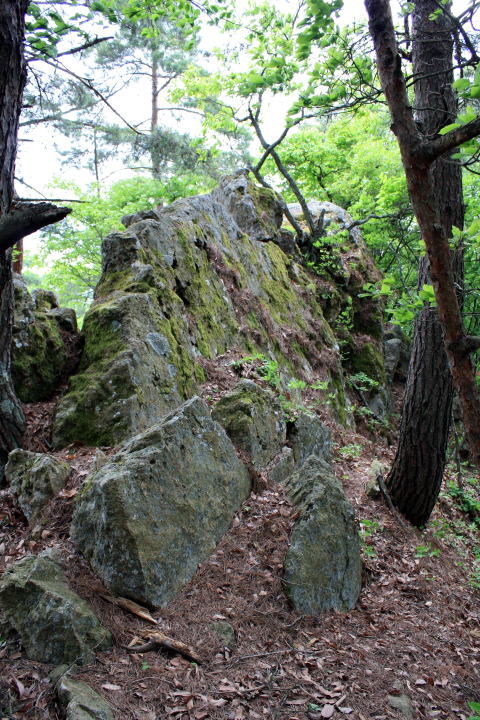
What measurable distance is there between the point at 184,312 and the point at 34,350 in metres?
2.37

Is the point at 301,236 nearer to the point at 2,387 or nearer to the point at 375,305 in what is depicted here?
the point at 375,305

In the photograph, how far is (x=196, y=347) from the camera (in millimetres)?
7262

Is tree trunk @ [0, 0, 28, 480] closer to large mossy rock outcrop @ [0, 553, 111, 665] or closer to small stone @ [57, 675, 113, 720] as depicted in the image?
large mossy rock outcrop @ [0, 553, 111, 665]

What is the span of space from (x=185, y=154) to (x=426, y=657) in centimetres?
1670

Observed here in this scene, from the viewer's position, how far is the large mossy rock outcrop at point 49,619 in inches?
120

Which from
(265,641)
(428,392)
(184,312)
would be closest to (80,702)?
(265,641)

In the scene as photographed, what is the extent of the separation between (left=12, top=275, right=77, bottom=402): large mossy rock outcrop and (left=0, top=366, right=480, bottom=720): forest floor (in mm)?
279

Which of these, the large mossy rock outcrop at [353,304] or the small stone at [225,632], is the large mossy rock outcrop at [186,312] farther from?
the small stone at [225,632]

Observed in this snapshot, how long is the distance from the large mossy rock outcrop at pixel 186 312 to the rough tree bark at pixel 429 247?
122 inches

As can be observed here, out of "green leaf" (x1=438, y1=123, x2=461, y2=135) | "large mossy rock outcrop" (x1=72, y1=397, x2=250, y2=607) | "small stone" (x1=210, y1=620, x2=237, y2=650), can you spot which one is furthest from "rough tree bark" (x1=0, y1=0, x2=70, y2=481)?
"small stone" (x1=210, y1=620, x2=237, y2=650)

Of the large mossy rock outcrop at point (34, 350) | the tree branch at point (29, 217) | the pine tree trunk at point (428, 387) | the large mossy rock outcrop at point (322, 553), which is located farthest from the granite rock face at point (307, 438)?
the tree branch at point (29, 217)

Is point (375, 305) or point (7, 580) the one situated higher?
point (375, 305)

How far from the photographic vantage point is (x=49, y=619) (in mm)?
3115

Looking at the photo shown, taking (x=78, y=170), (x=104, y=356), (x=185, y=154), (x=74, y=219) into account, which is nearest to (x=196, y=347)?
(x=104, y=356)
